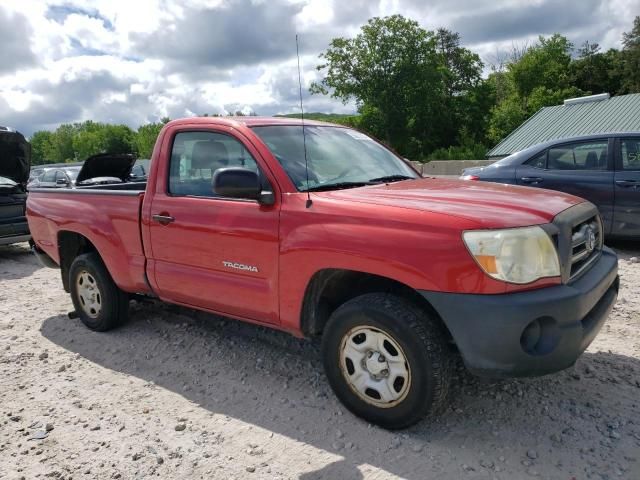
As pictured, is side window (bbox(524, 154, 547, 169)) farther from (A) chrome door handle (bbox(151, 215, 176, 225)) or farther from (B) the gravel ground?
(A) chrome door handle (bbox(151, 215, 176, 225))

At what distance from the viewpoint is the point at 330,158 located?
365 cm

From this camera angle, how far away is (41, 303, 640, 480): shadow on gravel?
275 cm

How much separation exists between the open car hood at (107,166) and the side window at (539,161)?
518cm

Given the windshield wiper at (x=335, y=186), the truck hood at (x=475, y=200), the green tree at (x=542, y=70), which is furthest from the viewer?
the green tree at (x=542, y=70)

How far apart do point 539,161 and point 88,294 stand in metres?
5.84

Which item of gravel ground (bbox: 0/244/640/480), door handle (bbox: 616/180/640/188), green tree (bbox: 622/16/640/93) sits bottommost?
gravel ground (bbox: 0/244/640/480)

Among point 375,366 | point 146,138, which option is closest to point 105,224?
point 375,366

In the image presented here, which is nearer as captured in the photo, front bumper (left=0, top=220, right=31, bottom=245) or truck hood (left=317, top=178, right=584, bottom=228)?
truck hood (left=317, top=178, right=584, bottom=228)

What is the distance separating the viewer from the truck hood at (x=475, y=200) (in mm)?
2686

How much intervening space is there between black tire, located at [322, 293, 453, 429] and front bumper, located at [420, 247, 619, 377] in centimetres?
16

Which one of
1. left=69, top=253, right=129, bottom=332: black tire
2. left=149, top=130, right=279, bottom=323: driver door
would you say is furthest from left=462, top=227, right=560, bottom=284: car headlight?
left=69, top=253, right=129, bottom=332: black tire

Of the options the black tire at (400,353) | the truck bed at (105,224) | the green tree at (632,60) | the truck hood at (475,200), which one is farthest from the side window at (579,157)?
the green tree at (632,60)

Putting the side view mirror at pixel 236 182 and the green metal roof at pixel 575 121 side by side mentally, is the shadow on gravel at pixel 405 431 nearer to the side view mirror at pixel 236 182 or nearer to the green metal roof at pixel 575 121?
the side view mirror at pixel 236 182

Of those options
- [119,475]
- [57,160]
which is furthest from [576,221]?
[57,160]
